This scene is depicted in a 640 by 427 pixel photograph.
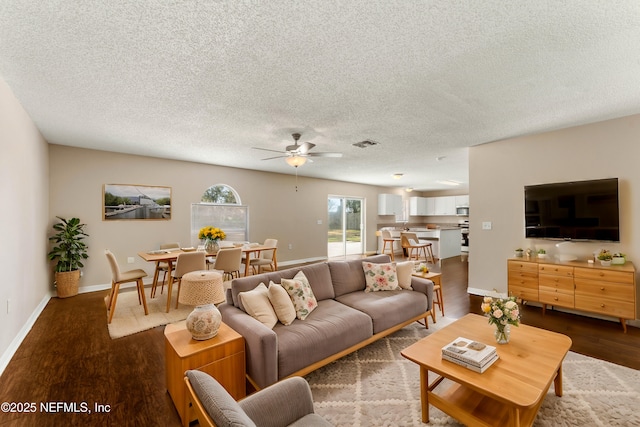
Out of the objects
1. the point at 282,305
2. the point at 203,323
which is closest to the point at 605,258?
the point at 282,305

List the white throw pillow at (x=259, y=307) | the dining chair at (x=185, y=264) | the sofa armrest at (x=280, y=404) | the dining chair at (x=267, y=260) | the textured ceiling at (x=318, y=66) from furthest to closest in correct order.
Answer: the dining chair at (x=267, y=260)
the dining chair at (x=185, y=264)
the white throw pillow at (x=259, y=307)
the textured ceiling at (x=318, y=66)
the sofa armrest at (x=280, y=404)

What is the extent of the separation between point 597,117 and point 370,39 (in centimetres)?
335

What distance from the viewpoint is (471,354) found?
1.79 meters

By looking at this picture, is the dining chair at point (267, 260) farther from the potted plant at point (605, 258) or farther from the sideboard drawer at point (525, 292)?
the potted plant at point (605, 258)

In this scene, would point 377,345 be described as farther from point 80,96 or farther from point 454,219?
point 454,219

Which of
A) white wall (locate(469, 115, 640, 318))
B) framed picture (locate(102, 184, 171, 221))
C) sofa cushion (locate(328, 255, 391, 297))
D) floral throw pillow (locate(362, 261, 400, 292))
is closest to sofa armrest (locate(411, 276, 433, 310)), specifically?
floral throw pillow (locate(362, 261, 400, 292))

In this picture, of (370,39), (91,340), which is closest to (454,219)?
(370,39)

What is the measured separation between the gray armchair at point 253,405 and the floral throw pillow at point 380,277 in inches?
A: 78.8

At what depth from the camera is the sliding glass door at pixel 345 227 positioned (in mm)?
8883

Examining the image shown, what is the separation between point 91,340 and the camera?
9.70 feet

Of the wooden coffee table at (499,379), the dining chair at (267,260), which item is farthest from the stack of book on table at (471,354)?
the dining chair at (267,260)

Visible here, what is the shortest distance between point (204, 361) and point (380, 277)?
2.13 metres

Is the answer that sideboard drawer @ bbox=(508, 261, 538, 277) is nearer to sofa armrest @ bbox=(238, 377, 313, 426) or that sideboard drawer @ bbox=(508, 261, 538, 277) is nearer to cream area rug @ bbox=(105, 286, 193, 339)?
sofa armrest @ bbox=(238, 377, 313, 426)

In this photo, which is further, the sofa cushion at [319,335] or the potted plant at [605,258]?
the potted plant at [605,258]
